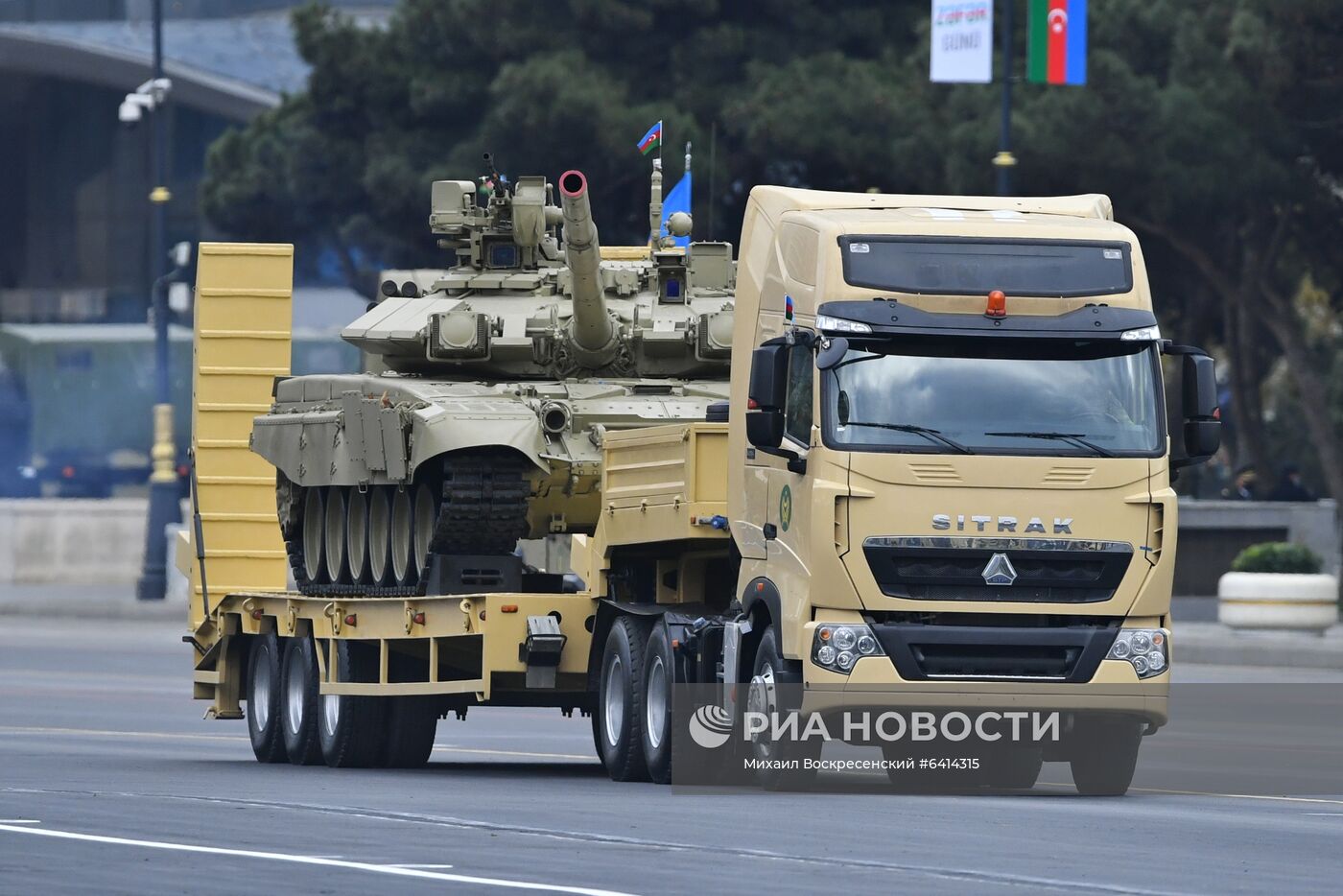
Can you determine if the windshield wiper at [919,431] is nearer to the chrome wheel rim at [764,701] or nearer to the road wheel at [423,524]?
the chrome wheel rim at [764,701]

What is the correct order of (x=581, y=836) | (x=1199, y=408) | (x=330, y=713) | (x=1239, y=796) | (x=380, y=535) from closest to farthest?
(x=581, y=836) < (x=1199, y=408) < (x=1239, y=796) < (x=330, y=713) < (x=380, y=535)

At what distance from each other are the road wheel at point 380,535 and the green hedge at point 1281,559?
15.5 meters

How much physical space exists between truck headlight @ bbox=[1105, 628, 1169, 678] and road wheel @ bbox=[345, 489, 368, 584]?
24.2 ft

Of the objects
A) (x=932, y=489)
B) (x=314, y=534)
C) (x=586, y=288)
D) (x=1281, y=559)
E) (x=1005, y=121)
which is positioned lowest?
(x=1281, y=559)

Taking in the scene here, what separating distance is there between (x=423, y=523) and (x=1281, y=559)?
53.6 feet

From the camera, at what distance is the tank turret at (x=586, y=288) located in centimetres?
1983

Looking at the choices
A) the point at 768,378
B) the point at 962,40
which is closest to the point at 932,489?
the point at 768,378

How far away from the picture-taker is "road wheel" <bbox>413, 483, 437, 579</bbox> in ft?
65.4

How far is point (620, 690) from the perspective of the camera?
58.0ft

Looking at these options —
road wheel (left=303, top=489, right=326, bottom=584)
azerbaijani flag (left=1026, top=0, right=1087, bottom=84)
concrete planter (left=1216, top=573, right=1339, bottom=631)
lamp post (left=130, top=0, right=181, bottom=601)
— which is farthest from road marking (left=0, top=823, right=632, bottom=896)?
lamp post (left=130, top=0, right=181, bottom=601)

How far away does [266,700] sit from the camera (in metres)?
21.5

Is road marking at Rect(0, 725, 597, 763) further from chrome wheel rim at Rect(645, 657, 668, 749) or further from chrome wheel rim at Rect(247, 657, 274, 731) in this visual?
chrome wheel rim at Rect(645, 657, 668, 749)

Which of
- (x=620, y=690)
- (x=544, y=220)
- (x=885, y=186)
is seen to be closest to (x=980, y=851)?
(x=620, y=690)

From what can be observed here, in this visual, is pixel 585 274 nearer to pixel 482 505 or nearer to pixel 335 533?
pixel 482 505
